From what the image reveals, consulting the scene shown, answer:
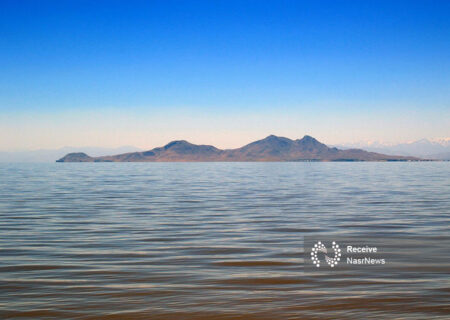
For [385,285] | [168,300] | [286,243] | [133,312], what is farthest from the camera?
[286,243]

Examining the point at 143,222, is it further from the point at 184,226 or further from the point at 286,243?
the point at 286,243

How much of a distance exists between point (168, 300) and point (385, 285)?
506 cm

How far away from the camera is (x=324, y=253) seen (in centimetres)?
1372

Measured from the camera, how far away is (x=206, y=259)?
13.2 meters

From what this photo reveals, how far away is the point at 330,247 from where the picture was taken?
48.3 ft

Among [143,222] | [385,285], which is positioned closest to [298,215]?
[143,222]

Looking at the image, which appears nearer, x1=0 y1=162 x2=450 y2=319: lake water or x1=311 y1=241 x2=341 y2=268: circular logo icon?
x1=0 y1=162 x2=450 y2=319: lake water

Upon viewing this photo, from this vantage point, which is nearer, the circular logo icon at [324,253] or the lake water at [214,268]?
the lake water at [214,268]

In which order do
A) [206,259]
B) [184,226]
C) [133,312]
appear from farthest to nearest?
[184,226] → [206,259] → [133,312]

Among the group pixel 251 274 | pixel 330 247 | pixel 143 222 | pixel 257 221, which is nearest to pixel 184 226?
pixel 143 222

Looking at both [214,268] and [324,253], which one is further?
[324,253]

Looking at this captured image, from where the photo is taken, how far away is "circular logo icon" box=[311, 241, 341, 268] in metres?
12.5

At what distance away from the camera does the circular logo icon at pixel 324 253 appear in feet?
41.2

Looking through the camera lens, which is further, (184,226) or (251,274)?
(184,226)
